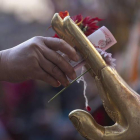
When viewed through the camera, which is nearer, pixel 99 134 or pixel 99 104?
pixel 99 134

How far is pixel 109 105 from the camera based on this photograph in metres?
0.55

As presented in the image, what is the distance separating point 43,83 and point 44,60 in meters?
0.93

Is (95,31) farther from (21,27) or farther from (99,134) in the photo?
(21,27)

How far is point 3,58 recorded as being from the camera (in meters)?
0.63

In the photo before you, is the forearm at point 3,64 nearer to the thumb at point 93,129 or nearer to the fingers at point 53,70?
the fingers at point 53,70

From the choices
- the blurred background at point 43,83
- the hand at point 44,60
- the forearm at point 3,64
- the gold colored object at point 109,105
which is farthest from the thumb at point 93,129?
the blurred background at point 43,83

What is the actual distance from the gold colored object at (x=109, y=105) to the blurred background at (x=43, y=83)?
0.73m

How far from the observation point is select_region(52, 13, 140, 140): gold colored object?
1.69ft

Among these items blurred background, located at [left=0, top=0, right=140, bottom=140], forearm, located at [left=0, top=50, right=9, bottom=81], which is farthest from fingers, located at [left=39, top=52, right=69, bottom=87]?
blurred background, located at [left=0, top=0, right=140, bottom=140]

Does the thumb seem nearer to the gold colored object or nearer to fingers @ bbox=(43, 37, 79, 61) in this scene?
Result: the gold colored object

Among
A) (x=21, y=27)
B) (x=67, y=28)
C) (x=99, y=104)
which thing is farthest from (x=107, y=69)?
(x=21, y=27)

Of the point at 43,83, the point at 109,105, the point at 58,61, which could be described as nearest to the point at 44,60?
the point at 58,61

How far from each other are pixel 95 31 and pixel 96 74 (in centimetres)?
12

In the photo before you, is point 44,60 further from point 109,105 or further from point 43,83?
point 43,83
